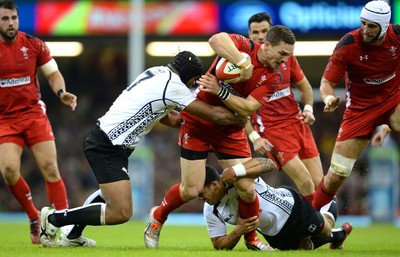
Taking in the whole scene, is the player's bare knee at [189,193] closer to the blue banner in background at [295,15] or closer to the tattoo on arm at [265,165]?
the tattoo on arm at [265,165]

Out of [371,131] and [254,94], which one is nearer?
[254,94]

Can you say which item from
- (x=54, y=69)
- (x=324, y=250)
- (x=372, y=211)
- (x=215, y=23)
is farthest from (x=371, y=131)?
(x=215, y=23)

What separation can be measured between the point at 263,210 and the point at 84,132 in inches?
570

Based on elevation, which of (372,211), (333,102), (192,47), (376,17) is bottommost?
(372,211)

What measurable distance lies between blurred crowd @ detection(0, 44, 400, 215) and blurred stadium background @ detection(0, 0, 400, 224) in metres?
0.03

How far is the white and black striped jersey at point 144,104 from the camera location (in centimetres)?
912

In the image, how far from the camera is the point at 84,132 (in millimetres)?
23156

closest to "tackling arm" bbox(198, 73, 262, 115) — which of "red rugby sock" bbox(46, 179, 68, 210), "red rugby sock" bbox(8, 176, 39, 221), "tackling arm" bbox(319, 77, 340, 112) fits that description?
"tackling arm" bbox(319, 77, 340, 112)

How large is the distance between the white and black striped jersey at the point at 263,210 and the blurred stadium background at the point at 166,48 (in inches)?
358

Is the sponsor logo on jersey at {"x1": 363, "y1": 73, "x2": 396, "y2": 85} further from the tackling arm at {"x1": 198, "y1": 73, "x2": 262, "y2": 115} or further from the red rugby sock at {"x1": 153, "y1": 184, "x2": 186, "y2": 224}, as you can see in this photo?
the red rugby sock at {"x1": 153, "y1": 184, "x2": 186, "y2": 224}

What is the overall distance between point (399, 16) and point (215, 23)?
402 cm

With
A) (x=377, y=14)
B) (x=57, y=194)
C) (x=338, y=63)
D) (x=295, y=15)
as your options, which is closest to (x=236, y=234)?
(x=338, y=63)

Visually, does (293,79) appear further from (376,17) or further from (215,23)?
(215,23)

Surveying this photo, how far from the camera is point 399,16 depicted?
63.2 ft
